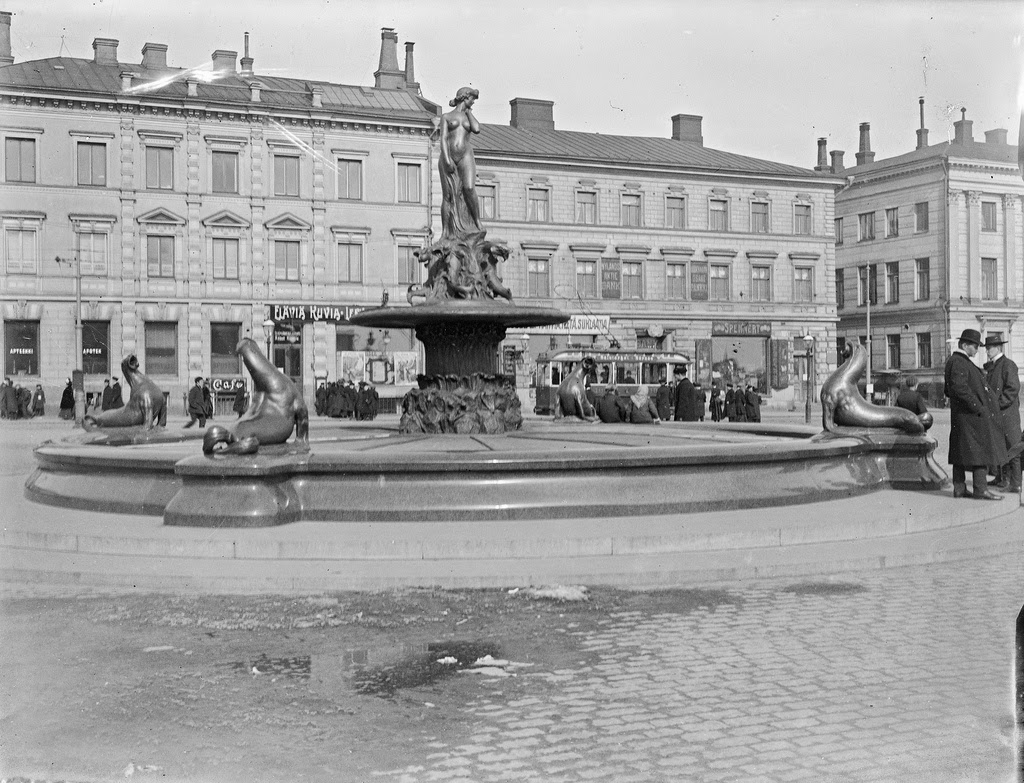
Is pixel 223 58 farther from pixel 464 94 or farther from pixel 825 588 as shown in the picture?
pixel 825 588

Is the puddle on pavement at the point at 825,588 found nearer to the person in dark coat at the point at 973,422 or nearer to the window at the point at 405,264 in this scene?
the person in dark coat at the point at 973,422

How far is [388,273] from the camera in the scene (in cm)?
5450

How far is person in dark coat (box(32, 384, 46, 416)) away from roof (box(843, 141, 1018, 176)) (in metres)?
45.2

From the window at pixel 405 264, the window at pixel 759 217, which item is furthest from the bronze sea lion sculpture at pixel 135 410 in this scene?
the window at pixel 759 217

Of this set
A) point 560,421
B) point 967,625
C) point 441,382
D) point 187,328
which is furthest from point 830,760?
point 187,328

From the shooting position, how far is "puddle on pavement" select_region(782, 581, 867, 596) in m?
8.60

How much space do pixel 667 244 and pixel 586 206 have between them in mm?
4582

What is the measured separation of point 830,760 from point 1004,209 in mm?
65964

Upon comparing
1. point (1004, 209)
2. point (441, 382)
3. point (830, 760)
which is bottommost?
point (830, 760)

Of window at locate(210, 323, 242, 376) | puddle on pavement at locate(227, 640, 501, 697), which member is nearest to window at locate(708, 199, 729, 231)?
window at locate(210, 323, 242, 376)

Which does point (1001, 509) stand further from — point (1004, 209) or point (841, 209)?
point (841, 209)

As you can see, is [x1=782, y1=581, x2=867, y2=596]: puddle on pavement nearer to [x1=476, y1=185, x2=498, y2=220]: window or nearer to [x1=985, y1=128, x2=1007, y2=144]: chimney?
[x1=476, y1=185, x2=498, y2=220]: window

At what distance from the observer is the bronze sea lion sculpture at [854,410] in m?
13.8

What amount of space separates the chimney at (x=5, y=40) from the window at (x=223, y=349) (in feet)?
46.6
